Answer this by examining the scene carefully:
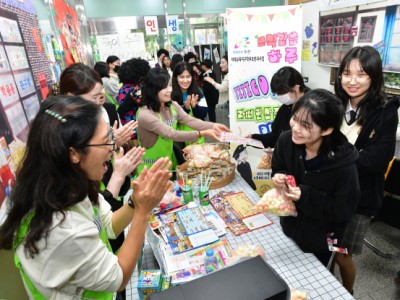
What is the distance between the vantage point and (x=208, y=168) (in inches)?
85.7

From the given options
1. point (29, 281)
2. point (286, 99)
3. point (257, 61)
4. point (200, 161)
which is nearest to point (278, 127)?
point (286, 99)

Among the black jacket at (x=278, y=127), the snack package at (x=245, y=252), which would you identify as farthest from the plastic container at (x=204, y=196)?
the black jacket at (x=278, y=127)

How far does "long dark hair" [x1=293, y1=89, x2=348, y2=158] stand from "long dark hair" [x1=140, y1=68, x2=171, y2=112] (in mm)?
1359

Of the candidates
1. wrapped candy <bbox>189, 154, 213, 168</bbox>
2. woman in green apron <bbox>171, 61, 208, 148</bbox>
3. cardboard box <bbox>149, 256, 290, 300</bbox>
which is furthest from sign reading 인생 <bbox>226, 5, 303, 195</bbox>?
cardboard box <bbox>149, 256, 290, 300</bbox>

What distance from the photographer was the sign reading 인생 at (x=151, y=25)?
6625 mm

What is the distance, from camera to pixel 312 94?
1.38 m

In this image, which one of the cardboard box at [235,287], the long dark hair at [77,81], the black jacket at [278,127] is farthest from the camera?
the black jacket at [278,127]

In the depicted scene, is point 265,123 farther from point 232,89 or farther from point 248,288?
point 248,288

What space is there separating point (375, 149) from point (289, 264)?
2.79 feet

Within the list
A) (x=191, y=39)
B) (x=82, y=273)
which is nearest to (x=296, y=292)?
(x=82, y=273)

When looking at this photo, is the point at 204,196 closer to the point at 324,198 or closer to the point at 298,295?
the point at 324,198

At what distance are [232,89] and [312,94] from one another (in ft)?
6.37

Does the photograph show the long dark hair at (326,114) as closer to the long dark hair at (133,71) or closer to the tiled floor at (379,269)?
the tiled floor at (379,269)

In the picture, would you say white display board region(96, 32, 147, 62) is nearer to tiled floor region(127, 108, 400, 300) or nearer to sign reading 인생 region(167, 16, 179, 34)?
sign reading 인생 region(167, 16, 179, 34)
